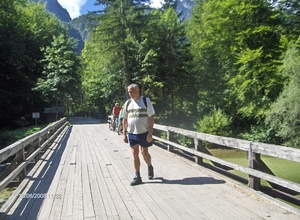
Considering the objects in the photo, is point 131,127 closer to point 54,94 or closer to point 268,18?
point 268,18

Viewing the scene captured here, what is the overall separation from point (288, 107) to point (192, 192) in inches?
522

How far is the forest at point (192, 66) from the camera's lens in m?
18.8

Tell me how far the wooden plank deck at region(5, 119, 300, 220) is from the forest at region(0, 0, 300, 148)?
1225 cm

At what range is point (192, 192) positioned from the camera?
453 centimetres

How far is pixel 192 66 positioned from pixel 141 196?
2350 cm

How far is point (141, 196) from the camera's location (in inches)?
173

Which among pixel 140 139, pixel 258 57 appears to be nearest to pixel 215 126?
pixel 258 57

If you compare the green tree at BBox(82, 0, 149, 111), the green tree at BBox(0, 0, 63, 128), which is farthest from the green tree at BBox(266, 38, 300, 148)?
the green tree at BBox(0, 0, 63, 128)

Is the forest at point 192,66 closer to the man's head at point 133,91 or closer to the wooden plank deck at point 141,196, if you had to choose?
the wooden plank deck at point 141,196

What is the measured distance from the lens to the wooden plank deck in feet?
12.0

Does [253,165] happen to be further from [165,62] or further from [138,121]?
[165,62]

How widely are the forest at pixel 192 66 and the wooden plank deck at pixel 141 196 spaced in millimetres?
12251

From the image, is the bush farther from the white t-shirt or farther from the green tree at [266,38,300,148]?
the white t-shirt

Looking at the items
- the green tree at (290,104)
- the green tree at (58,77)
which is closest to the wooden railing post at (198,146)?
the green tree at (290,104)
